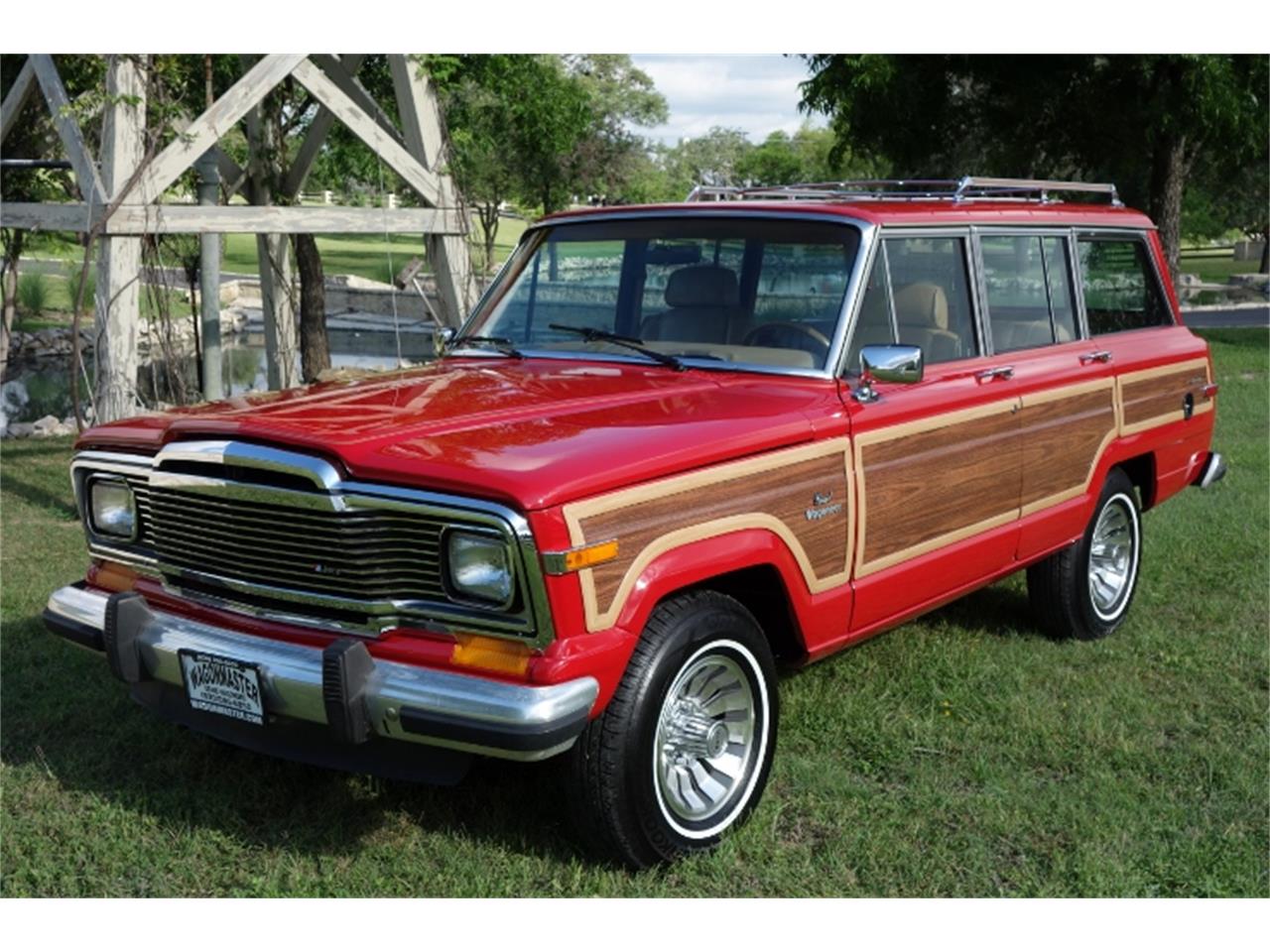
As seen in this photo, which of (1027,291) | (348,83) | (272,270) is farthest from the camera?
(272,270)

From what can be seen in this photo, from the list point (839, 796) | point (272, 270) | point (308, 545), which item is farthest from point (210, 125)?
point (839, 796)

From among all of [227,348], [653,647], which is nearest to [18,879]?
[653,647]

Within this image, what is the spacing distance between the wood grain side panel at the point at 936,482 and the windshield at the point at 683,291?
0.44m

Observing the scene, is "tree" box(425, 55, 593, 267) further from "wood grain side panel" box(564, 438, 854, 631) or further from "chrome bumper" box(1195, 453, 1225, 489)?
"wood grain side panel" box(564, 438, 854, 631)

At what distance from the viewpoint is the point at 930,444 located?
514 centimetres

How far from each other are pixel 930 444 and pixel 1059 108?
14.7 meters

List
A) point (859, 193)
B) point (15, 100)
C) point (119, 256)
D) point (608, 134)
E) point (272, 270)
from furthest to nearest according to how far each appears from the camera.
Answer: point (608, 134) < point (272, 270) < point (15, 100) < point (119, 256) < point (859, 193)

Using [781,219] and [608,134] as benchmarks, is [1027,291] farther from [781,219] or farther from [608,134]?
[608,134]

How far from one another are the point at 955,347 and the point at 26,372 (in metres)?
20.1

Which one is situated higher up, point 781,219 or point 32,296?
point 781,219

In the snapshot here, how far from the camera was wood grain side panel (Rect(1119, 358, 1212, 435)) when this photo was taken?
21.4 feet

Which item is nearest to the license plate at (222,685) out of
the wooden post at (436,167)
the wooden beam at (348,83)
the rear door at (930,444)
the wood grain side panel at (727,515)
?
the wood grain side panel at (727,515)

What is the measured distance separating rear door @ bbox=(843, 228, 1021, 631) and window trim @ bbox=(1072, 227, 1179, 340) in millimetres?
994

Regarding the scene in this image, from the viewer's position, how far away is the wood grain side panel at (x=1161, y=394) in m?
6.52
